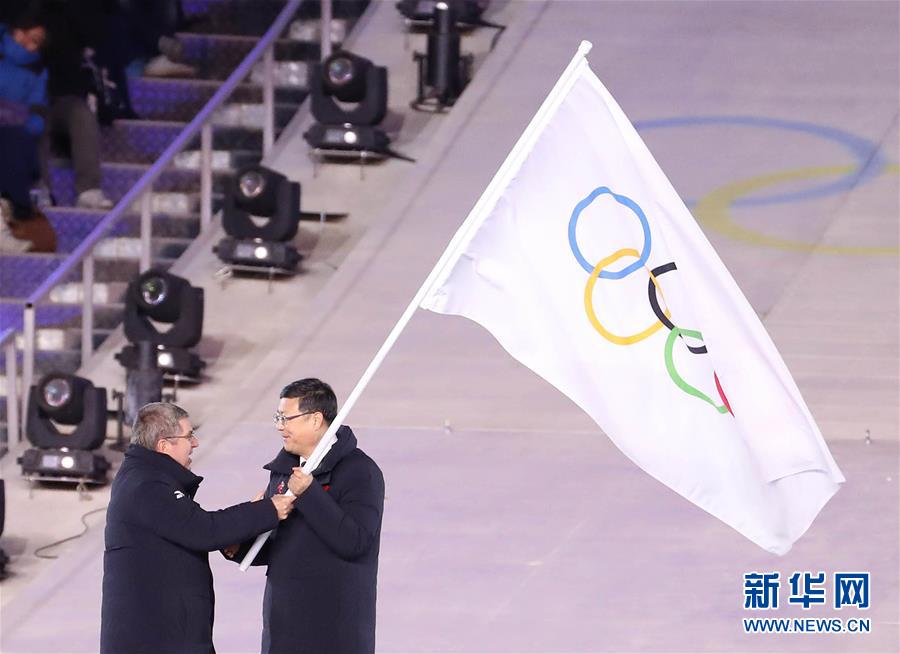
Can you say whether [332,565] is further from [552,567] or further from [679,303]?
[552,567]

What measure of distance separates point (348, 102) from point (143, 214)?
1845mm

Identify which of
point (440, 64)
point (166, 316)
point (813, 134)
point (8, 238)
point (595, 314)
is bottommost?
point (8, 238)

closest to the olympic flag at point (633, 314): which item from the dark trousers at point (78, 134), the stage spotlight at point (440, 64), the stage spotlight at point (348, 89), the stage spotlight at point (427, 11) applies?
the stage spotlight at point (348, 89)

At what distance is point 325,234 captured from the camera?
1255 cm

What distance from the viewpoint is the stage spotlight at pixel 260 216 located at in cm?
1182

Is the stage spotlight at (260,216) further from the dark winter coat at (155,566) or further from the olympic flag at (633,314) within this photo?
the dark winter coat at (155,566)

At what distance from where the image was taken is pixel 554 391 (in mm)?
10898

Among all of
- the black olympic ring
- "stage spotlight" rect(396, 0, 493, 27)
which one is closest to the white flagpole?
the black olympic ring

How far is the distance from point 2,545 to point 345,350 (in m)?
2.45

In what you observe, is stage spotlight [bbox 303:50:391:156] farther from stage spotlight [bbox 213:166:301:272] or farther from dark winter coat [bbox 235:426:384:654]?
dark winter coat [bbox 235:426:384:654]

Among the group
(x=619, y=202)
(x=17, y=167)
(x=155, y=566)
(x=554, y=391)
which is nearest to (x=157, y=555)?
(x=155, y=566)

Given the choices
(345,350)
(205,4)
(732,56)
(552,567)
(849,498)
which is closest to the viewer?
(552,567)

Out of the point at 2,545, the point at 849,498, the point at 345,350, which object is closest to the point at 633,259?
the point at 849,498

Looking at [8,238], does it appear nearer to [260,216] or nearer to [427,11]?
[260,216]
